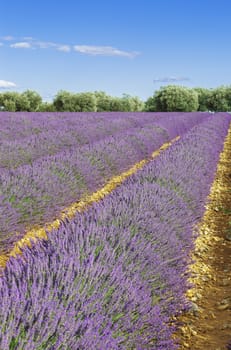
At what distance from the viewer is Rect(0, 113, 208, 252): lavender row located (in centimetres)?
503

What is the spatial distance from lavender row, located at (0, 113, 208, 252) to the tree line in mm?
43070

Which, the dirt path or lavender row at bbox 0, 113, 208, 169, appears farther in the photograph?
lavender row at bbox 0, 113, 208, 169

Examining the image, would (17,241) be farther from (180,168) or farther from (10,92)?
(10,92)

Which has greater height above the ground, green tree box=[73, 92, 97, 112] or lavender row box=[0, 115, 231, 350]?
green tree box=[73, 92, 97, 112]

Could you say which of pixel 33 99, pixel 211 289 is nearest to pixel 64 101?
pixel 33 99

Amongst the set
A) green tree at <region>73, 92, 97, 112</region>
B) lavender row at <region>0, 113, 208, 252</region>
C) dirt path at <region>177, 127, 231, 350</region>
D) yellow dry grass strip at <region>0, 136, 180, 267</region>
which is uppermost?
green tree at <region>73, 92, 97, 112</region>

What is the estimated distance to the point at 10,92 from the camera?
55.0 m

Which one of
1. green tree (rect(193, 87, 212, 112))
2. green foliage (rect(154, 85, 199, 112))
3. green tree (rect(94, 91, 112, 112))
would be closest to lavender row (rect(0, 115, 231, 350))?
green tree (rect(94, 91, 112, 112))

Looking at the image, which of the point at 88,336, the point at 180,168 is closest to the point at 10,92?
the point at 180,168

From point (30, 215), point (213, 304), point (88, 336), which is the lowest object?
point (213, 304)

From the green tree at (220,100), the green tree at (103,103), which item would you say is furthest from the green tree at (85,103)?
the green tree at (220,100)

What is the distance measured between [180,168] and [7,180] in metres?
2.19

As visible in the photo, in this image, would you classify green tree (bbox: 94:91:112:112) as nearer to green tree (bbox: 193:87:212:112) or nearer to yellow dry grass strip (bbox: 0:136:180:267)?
green tree (bbox: 193:87:212:112)

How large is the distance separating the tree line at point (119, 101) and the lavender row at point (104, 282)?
48847 mm
